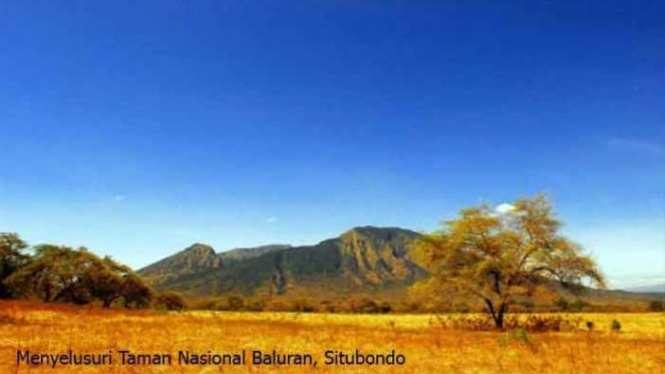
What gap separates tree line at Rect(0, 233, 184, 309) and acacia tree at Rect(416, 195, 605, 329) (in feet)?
159

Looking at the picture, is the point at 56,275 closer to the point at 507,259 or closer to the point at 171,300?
the point at 171,300

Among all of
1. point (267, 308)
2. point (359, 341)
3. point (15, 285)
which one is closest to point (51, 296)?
Result: point (15, 285)

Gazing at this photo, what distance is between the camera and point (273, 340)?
16703mm

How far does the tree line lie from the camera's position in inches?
2464

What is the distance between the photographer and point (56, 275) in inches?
2562

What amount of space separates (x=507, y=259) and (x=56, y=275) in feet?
175

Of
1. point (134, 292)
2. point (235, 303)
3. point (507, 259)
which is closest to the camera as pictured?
point (507, 259)

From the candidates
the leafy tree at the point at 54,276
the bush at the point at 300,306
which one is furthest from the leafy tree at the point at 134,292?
the bush at the point at 300,306

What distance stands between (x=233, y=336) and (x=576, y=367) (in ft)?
33.2

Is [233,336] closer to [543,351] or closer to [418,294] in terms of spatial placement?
[543,351]

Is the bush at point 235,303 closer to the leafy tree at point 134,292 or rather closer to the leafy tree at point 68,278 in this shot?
the leafy tree at point 134,292

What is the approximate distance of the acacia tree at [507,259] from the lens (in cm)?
3288

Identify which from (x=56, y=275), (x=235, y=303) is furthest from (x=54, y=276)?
(x=235, y=303)

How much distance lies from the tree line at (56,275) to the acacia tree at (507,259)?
159 feet
